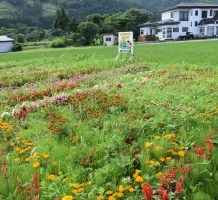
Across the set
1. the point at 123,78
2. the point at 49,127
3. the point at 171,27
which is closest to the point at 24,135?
the point at 49,127

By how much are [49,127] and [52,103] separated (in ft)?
6.10

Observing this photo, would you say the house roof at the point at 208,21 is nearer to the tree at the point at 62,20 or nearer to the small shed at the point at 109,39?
the small shed at the point at 109,39

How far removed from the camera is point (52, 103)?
7.28 m

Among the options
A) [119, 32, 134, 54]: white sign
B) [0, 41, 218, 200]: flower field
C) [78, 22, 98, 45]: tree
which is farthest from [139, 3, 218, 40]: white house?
[0, 41, 218, 200]: flower field

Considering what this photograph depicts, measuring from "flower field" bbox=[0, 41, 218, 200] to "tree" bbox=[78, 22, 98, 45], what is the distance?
195ft

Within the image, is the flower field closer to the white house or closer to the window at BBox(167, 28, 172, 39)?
the window at BBox(167, 28, 172, 39)

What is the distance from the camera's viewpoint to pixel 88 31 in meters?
66.3

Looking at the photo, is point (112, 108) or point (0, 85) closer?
point (112, 108)

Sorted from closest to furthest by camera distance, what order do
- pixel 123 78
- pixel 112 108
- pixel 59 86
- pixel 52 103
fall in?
pixel 112 108
pixel 52 103
pixel 59 86
pixel 123 78

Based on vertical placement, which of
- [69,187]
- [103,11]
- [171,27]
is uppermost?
[103,11]

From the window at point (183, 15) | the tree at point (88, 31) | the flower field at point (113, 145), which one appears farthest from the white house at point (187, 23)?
the flower field at point (113, 145)

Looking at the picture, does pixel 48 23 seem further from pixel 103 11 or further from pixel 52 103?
pixel 52 103

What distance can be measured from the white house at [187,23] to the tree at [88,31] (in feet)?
49.0

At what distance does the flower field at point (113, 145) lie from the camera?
3.39 m
